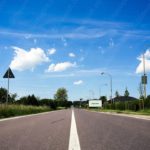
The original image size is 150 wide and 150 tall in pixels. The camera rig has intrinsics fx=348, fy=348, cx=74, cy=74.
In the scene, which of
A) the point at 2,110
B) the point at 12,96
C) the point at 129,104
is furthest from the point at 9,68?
the point at 12,96

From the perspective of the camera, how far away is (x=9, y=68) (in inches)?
1403

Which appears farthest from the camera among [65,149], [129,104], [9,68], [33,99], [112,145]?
[33,99]

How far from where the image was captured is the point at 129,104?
232 ft

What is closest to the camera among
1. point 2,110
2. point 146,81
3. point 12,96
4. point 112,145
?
point 112,145

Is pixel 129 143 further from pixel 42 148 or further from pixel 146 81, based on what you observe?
pixel 146 81

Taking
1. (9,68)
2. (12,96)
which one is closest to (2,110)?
(9,68)

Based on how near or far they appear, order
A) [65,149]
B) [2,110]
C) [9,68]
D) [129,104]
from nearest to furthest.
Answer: [65,149], [2,110], [9,68], [129,104]

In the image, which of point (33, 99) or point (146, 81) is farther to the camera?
point (33, 99)

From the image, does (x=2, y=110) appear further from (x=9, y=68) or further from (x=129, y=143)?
(x=129, y=143)

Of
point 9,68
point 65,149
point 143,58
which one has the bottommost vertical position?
point 65,149

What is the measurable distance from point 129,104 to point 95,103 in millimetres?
63900

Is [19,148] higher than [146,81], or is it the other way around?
[146,81]

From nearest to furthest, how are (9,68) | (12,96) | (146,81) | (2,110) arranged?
1. (2,110)
2. (9,68)
3. (146,81)
4. (12,96)

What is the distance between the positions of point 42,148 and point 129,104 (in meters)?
63.6
